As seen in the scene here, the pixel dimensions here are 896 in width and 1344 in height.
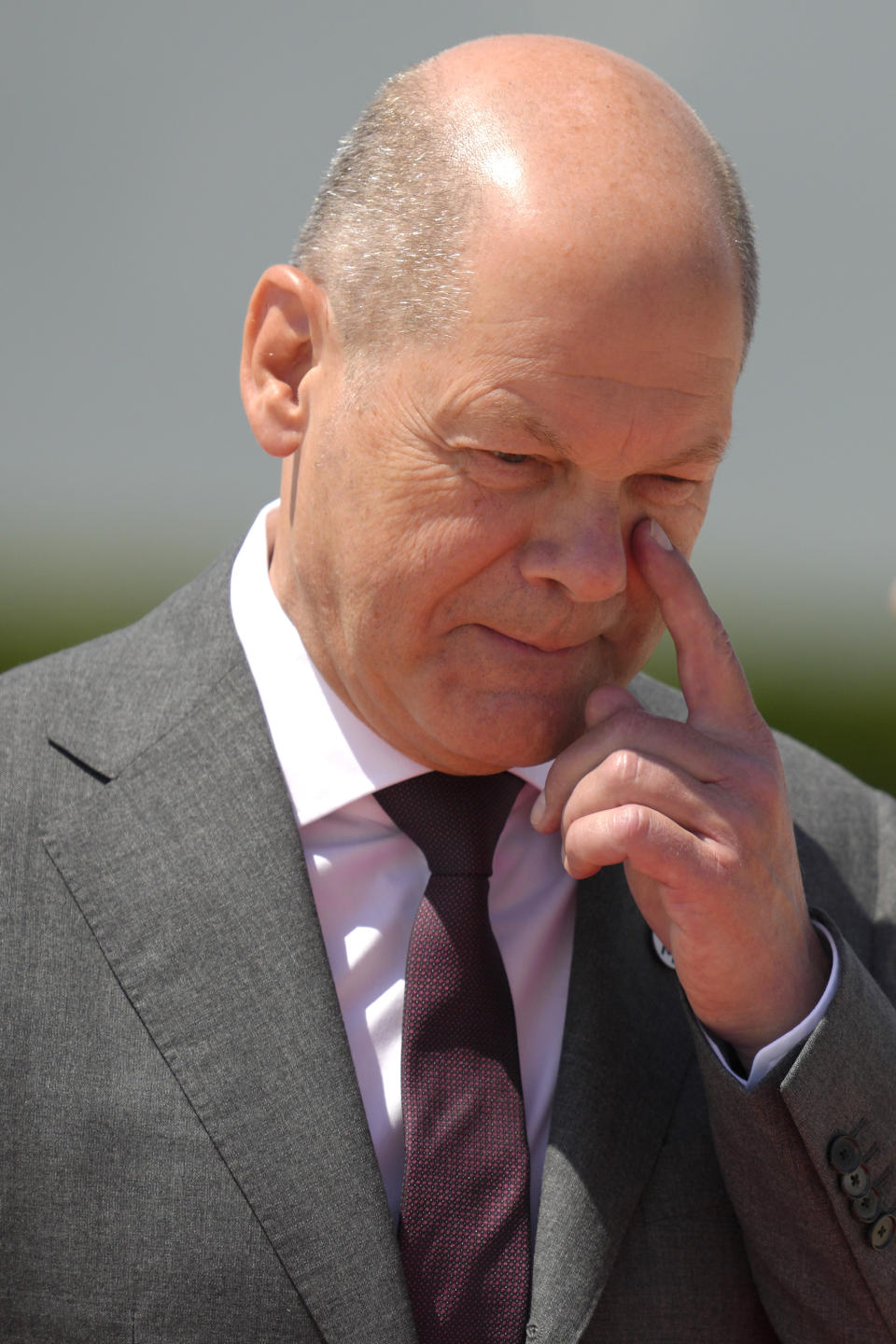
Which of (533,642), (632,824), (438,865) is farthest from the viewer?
(438,865)

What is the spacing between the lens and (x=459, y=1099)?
1.76 m

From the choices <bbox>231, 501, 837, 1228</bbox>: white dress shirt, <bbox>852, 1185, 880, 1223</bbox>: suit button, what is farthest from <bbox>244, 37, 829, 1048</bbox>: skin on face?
<bbox>852, 1185, 880, 1223</bbox>: suit button

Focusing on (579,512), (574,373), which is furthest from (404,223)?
(579,512)

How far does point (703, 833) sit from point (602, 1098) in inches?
16.7

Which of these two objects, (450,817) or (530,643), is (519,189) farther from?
(450,817)

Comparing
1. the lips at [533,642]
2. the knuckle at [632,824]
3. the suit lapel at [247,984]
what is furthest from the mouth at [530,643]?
the suit lapel at [247,984]

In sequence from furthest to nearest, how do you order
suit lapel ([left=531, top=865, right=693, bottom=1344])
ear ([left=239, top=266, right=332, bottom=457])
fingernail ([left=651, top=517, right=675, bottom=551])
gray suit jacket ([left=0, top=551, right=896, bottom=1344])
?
ear ([left=239, top=266, right=332, bottom=457]), fingernail ([left=651, top=517, right=675, bottom=551]), suit lapel ([left=531, top=865, right=693, bottom=1344]), gray suit jacket ([left=0, top=551, right=896, bottom=1344])

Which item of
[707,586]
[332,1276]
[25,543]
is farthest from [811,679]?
[332,1276]

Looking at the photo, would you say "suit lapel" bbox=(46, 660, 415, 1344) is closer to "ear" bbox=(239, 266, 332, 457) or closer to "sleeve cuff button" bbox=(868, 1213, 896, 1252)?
"ear" bbox=(239, 266, 332, 457)

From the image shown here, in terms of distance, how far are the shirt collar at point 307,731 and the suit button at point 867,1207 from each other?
2.34 feet

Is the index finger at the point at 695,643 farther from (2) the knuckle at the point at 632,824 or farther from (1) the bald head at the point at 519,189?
(1) the bald head at the point at 519,189

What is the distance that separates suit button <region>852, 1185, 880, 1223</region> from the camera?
1.71 m

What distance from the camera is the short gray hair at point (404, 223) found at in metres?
1.75

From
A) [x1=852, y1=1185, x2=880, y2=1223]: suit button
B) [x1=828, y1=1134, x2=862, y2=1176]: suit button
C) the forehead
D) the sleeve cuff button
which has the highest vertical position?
the forehead
